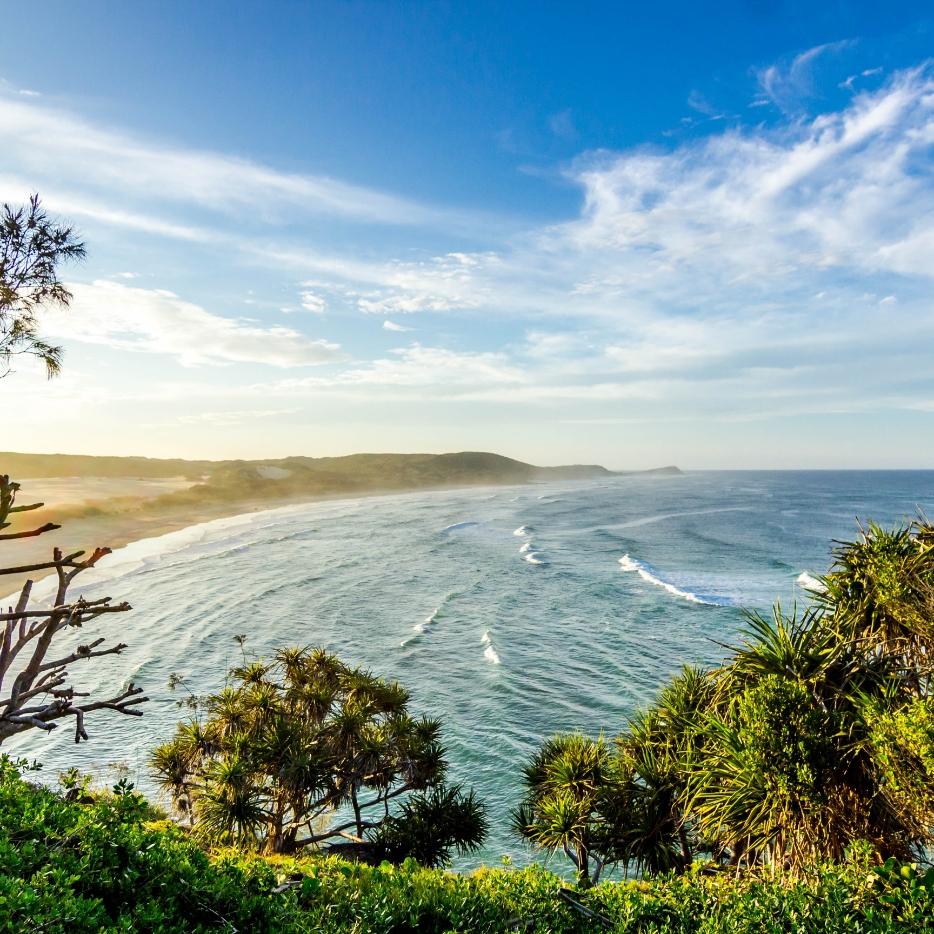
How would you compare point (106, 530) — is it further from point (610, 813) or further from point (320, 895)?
point (320, 895)

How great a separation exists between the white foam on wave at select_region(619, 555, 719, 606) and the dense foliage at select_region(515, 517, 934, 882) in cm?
3063

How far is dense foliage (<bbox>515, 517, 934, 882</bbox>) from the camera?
717 centimetres

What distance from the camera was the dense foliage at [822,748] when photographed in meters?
7.17

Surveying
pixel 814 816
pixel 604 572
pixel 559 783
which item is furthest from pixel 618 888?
pixel 604 572

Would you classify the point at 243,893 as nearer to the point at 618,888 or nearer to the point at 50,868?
the point at 50,868

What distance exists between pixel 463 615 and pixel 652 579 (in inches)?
644

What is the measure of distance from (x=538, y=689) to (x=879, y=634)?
1920cm

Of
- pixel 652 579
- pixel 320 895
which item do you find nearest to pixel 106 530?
pixel 652 579

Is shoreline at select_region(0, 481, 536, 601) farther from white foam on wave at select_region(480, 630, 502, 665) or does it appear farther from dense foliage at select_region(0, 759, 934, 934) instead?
dense foliage at select_region(0, 759, 934, 934)

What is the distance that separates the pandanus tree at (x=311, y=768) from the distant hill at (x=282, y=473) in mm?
48145

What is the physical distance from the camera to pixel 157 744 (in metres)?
21.0

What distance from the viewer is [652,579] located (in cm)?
4547

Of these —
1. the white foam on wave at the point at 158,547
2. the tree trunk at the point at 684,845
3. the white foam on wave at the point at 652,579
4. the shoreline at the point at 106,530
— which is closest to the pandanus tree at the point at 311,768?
the tree trunk at the point at 684,845

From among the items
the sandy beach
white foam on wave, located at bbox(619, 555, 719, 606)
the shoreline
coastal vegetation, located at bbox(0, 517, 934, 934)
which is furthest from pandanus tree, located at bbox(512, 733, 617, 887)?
the sandy beach
